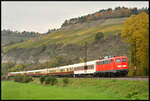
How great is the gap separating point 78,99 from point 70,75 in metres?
50.6

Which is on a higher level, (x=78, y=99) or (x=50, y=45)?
(x=50, y=45)

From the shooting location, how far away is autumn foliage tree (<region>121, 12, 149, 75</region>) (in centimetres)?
5494

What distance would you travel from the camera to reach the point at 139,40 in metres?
56.0

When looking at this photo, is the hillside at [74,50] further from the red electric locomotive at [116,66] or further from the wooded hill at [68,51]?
the red electric locomotive at [116,66]

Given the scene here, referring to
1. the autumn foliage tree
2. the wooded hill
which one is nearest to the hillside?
the wooded hill

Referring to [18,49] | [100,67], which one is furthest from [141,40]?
[18,49]

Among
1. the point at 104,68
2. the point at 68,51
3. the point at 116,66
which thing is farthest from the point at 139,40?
the point at 68,51

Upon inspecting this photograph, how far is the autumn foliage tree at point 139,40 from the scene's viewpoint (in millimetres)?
54938

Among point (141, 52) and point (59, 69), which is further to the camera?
point (59, 69)

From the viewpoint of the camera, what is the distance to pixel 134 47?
5722cm

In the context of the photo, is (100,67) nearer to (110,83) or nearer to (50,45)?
(110,83)

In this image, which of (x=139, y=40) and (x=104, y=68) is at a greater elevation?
(x=139, y=40)

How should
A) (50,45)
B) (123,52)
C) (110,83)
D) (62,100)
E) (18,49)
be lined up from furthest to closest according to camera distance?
1. (18,49)
2. (50,45)
3. (123,52)
4. (110,83)
5. (62,100)

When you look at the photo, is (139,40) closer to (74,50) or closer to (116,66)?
(116,66)
